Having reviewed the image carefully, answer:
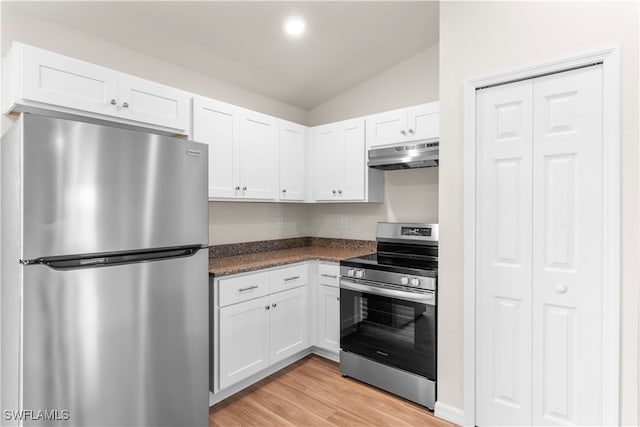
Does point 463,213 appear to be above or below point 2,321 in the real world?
above

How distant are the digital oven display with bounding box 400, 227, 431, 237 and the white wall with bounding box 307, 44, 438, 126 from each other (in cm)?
117

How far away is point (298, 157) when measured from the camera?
3342 millimetres

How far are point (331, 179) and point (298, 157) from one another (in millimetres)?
389

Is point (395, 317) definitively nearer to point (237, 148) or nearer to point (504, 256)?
point (504, 256)

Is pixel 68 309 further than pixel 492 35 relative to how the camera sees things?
No

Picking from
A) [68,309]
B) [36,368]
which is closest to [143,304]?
[68,309]

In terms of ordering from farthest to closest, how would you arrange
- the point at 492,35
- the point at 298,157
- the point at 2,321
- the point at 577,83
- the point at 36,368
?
1. the point at 298,157
2. the point at 492,35
3. the point at 577,83
4. the point at 2,321
5. the point at 36,368

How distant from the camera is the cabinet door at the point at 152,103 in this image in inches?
82.4

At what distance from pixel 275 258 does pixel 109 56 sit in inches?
74.5

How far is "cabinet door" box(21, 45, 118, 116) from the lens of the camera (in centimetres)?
175

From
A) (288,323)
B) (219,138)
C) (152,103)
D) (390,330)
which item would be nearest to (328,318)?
→ (288,323)

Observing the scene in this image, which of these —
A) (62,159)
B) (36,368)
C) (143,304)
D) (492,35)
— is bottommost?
(36,368)

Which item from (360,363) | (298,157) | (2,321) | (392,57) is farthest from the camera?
(298,157)

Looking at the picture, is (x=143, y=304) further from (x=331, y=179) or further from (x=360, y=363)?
(x=331, y=179)
